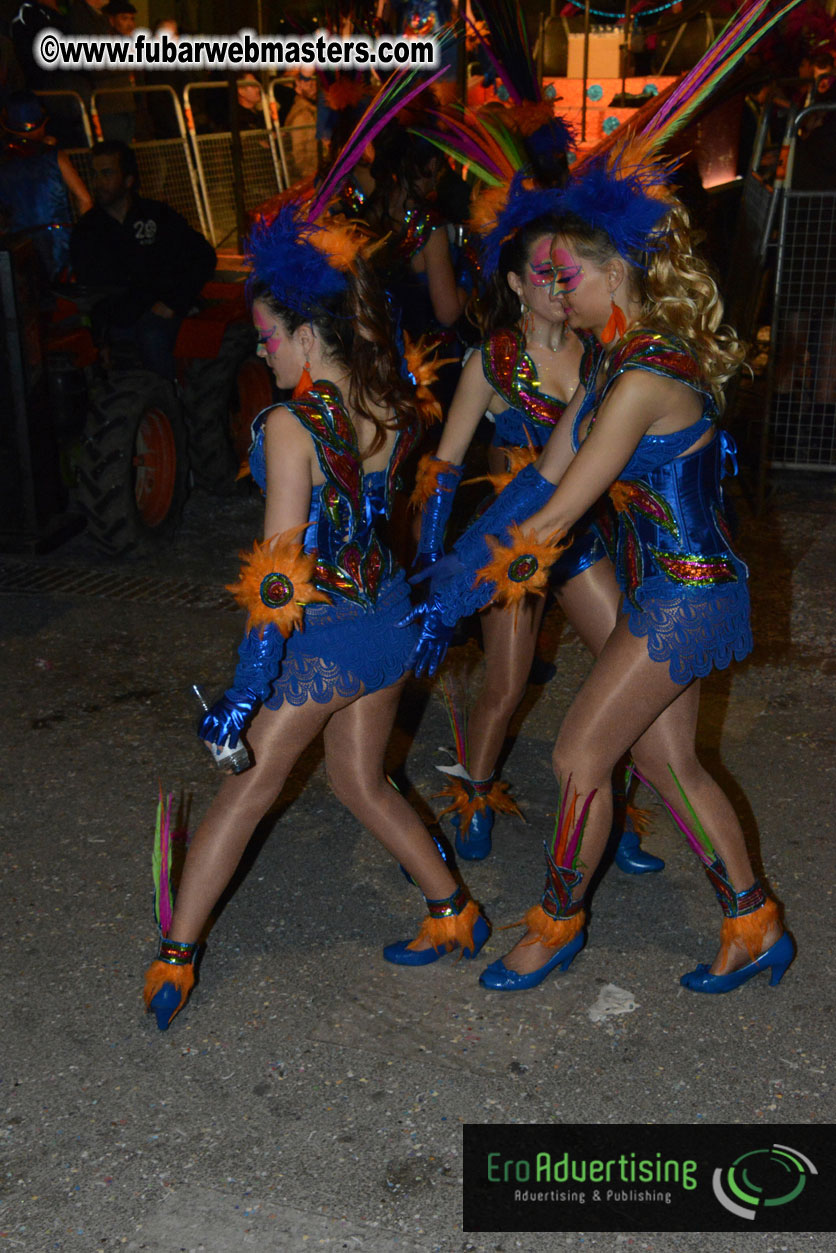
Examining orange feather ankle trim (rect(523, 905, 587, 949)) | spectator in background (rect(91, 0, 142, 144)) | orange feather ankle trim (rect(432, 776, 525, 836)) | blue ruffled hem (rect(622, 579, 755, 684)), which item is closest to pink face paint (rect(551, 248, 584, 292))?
blue ruffled hem (rect(622, 579, 755, 684))

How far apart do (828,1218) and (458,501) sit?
204 inches

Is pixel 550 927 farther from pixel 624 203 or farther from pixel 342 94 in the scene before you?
pixel 342 94

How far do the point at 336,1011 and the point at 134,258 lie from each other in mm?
5108

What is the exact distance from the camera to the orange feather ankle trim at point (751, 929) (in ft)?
10.9

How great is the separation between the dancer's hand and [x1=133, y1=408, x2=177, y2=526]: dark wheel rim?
4033 mm

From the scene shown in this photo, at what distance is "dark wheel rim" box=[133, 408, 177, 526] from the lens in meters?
6.84

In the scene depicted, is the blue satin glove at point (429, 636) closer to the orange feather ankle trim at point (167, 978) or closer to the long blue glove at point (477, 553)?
the long blue glove at point (477, 553)

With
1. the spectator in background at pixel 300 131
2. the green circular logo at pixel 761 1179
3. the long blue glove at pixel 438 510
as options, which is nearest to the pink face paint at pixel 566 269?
the long blue glove at pixel 438 510

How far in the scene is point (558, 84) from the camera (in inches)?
627

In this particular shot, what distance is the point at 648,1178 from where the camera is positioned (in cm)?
279

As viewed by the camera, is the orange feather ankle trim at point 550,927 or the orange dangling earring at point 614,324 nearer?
the orange dangling earring at point 614,324

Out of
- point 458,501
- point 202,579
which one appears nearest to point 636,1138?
point 202,579

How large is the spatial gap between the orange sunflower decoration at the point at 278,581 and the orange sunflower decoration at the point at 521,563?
0.44m

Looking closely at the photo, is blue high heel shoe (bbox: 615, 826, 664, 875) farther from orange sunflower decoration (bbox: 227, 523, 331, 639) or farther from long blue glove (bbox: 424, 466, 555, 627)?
orange sunflower decoration (bbox: 227, 523, 331, 639)
